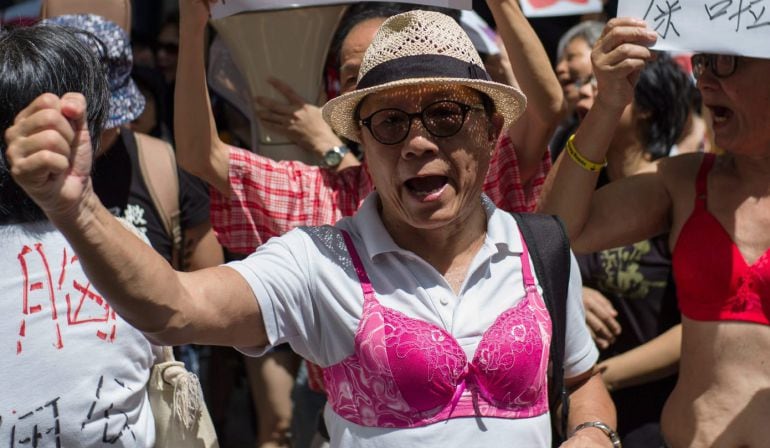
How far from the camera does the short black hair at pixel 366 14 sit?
308 cm

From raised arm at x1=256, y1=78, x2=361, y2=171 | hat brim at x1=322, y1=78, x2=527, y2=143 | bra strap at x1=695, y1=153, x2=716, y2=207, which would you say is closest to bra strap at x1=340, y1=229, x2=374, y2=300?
hat brim at x1=322, y1=78, x2=527, y2=143

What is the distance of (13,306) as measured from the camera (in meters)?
2.23

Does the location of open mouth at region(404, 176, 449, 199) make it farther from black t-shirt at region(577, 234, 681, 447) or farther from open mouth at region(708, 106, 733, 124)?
black t-shirt at region(577, 234, 681, 447)

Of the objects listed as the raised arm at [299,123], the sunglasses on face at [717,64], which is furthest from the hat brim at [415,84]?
the raised arm at [299,123]

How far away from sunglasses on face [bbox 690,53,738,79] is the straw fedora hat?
0.62 m

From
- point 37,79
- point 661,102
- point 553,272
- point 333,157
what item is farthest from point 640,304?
point 37,79

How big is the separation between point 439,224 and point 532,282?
0.24 m

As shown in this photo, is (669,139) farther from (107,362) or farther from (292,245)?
(107,362)

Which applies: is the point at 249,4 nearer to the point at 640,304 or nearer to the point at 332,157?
the point at 332,157

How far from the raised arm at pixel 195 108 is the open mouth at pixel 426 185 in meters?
0.78

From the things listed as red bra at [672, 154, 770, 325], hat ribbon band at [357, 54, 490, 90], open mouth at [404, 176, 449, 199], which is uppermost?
hat ribbon band at [357, 54, 490, 90]

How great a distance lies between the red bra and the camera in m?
2.66

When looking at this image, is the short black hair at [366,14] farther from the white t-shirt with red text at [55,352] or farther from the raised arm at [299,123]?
the white t-shirt with red text at [55,352]

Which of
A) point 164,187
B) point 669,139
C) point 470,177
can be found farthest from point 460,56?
point 669,139
